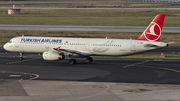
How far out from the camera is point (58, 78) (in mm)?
56031

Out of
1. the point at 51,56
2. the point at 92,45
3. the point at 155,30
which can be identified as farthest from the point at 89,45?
the point at 155,30

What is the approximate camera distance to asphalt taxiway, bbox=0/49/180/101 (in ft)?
149

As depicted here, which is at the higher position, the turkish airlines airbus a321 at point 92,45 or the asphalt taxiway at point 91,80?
the turkish airlines airbus a321 at point 92,45

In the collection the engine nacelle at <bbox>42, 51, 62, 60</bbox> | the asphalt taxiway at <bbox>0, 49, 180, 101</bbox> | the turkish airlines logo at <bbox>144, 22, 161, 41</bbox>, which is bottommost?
the asphalt taxiway at <bbox>0, 49, 180, 101</bbox>

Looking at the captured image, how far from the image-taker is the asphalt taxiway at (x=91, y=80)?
45469 millimetres

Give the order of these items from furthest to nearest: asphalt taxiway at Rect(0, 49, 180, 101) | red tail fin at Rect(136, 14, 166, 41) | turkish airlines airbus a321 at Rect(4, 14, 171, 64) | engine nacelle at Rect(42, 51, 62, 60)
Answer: red tail fin at Rect(136, 14, 166, 41)
turkish airlines airbus a321 at Rect(4, 14, 171, 64)
engine nacelle at Rect(42, 51, 62, 60)
asphalt taxiway at Rect(0, 49, 180, 101)

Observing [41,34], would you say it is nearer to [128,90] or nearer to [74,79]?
[74,79]

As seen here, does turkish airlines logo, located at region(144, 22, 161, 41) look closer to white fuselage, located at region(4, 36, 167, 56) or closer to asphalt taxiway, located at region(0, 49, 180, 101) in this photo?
white fuselage, located at region(4, 36, 167, 56)

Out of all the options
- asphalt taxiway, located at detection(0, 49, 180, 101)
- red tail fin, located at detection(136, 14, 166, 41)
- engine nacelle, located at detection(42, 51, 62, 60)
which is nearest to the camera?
asphalt taxiway, located at detection(0, 49, 180, 101)

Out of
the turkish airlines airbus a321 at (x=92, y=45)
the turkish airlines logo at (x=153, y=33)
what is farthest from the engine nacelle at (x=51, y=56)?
the turkish airlines logo at (x=153, y=33)

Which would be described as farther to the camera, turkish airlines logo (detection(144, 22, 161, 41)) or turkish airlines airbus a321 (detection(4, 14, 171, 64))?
turkish airlines logo (detection(144, 22, 161, 41))

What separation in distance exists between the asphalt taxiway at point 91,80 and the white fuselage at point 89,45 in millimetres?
1916

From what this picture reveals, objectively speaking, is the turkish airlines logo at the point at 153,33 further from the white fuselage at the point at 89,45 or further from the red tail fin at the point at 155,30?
the white fuselage at the point at 89,45

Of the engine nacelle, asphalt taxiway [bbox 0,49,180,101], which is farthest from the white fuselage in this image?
the engine nacelle
